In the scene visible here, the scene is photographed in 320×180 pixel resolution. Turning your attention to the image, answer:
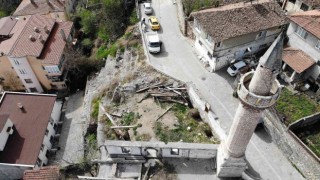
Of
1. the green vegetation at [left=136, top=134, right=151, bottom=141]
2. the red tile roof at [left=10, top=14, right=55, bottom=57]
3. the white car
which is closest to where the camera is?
the green vegetation at [left=136, top=134, right=151, bottom=141]

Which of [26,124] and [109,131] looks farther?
[26,124]

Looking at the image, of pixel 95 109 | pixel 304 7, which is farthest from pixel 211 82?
pixel 304 7

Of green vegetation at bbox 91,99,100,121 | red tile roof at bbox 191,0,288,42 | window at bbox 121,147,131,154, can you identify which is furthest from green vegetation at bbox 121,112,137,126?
red tile roof at bbox 191,0,288,42

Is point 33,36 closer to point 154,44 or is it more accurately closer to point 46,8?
point 46,8

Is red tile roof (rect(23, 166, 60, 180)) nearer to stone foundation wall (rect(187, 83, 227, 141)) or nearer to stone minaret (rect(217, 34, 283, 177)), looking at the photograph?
stone minaret (rect(217, 34, 283, 177))

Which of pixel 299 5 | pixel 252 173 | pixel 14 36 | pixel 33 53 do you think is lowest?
pixel 252 173

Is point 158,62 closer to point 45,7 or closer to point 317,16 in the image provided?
point 317,16

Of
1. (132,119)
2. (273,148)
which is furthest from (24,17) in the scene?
(273,148)
